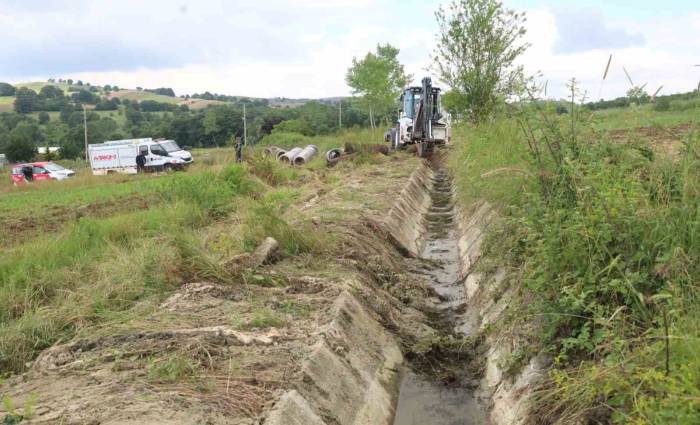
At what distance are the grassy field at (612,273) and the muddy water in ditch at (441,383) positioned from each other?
0.72 meters

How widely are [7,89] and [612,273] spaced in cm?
11571

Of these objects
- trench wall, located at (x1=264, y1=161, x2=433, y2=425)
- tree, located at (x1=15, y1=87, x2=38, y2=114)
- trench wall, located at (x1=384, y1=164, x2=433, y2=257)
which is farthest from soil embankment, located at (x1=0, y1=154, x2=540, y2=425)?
tree, located at (x1=15, y1=87, x2=38, y2=114)

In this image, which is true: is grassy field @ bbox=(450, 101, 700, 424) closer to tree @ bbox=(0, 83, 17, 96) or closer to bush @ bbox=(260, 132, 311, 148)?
bush @ bbox=(260, 132, 311, 148)

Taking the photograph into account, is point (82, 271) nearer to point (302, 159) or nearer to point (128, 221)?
point (128, 221)

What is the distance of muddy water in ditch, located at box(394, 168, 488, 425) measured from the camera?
5312mm

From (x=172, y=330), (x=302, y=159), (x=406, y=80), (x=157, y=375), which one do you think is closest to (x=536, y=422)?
(x=157, y=375)

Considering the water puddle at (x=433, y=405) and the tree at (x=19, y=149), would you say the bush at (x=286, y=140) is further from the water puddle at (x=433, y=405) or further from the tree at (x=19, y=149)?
the water puddle at (x=433, y=405)

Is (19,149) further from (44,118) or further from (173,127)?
(44,118)

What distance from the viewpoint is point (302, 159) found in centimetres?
2923

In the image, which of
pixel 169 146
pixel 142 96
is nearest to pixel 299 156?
pixel 169 146

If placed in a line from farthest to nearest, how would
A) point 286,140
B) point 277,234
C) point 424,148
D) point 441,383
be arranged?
1. point 286,140
2. point 424,148
3. point 277,234
4. point 441,383

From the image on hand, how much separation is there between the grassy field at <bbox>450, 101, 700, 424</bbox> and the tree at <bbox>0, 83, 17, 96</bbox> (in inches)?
4367

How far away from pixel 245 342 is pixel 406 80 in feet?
168

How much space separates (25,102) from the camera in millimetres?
85250
